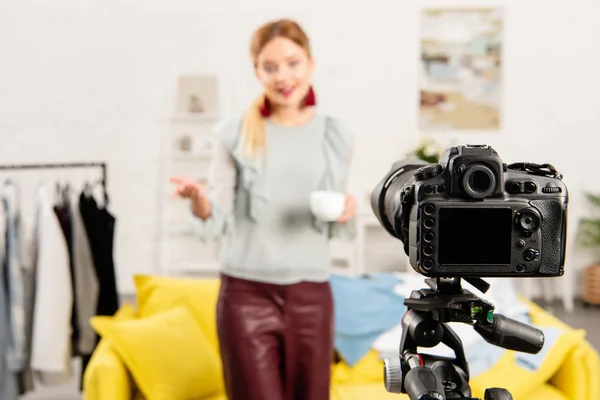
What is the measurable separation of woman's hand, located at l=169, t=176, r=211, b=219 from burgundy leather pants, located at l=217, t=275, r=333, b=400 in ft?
0.59

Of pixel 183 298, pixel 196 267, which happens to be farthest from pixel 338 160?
pixel 196 267

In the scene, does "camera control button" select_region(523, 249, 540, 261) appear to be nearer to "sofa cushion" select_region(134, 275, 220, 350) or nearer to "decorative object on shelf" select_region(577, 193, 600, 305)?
"sofa cushion" select_region(134, 275, 220, 350)

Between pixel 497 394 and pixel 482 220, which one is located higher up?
pixel 482 220

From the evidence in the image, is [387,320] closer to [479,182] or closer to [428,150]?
[479,182]

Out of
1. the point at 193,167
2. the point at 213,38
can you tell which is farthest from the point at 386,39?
the point at 193,167

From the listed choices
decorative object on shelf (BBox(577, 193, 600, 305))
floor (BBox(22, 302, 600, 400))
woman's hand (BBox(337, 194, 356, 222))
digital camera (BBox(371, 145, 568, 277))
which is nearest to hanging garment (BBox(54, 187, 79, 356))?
floor (BBox(22, 302, 600, 400))

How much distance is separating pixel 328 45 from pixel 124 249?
83.2 inches

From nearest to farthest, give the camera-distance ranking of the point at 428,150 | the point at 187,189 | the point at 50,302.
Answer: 1. the point at 187,189
2. the point at 50,302
3. the point at 428,150

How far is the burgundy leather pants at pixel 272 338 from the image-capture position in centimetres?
161

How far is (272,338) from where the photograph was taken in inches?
64.6

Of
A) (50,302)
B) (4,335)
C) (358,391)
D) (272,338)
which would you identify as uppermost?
(272,338)

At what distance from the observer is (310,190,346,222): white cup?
5.22 ft

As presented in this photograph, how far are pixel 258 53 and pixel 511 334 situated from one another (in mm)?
1109

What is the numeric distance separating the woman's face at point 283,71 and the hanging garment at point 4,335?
4.84 feet
